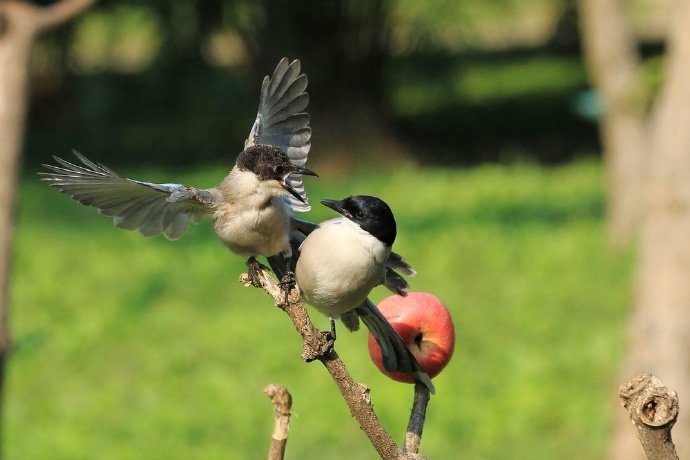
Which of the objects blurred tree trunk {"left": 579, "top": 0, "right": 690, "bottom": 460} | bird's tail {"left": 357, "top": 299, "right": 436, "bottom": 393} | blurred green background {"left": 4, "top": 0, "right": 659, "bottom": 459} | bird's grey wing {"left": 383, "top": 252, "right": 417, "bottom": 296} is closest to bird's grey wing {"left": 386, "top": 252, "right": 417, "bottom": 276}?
bird's grey wing {"left": 383, "top": 252, "right": 417, "bottom": 296}

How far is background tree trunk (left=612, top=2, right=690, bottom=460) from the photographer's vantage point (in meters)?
5.43

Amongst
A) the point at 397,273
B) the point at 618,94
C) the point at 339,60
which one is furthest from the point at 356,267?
the point at 339,60

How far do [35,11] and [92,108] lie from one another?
14.0m

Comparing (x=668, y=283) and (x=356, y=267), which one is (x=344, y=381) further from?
(x=668, y=283)

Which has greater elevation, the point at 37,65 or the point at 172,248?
the point at 37,65

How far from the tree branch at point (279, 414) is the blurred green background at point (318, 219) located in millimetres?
3900

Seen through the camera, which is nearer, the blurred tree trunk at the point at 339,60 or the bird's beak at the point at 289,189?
the bird's beak at the point at 289,189

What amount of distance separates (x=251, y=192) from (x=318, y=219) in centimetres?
759

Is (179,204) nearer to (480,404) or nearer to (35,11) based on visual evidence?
(35,11)

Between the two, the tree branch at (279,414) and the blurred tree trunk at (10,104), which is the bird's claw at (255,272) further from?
the blurred tree trunk at (10,104)

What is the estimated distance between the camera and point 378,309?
7.52 ft

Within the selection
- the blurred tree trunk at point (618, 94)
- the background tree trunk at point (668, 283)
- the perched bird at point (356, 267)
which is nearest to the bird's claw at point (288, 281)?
the perched bird at point (356, 267)

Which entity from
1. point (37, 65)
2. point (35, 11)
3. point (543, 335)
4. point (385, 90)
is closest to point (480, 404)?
point (543, 335)

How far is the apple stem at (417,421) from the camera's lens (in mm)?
2055
